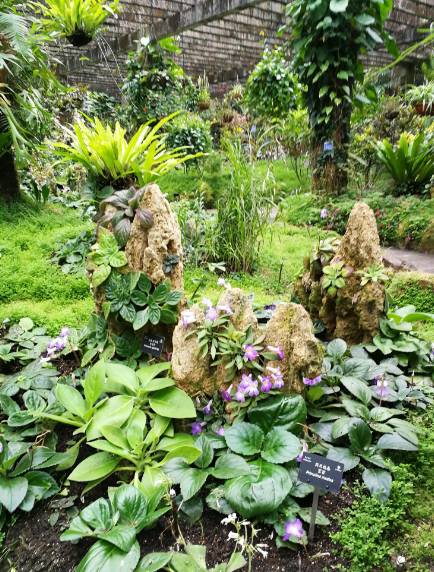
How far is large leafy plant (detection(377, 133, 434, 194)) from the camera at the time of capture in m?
4.80

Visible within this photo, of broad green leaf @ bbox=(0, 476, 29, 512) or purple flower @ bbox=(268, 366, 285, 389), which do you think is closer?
broad green leaf @ bbox=(0, 476, 29, 512)

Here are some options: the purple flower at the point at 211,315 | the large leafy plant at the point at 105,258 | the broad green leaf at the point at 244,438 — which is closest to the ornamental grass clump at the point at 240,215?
the large leafy plant at the point at 105,258

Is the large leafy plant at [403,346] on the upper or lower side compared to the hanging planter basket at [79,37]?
lower

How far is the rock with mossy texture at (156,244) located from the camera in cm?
200

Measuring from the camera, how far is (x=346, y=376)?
1.82 m

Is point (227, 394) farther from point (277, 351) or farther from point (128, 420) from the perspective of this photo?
point (128, 420)

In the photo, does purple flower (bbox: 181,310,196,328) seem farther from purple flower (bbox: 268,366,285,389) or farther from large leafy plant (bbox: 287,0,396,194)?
large leafy plant (bbox: 287,0,396,194)

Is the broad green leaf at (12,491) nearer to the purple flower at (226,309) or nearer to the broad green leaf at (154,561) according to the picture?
the broad green leaf at (154,561)

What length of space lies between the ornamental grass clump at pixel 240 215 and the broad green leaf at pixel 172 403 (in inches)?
81.5

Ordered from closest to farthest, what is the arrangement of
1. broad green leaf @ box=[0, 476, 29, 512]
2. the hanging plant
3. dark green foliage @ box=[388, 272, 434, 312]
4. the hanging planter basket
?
1. broad green leaf @ box=[0, 476, 29, 512]
2. dark green foliage @ box=[388, 272, 434, 312]
3. the hanging plant
4. the hanging planter basket

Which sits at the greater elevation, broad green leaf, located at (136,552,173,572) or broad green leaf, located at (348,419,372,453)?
broad green leaf, located at (348,419,372,453)

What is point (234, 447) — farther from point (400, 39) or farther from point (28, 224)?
point (400, 39)

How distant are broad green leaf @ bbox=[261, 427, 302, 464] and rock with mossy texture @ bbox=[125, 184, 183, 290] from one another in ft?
2.97

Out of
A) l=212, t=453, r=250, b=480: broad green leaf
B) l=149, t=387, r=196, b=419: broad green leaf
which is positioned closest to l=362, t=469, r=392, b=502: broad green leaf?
l=212, t=453, r=250, b=480: broad green leaf
